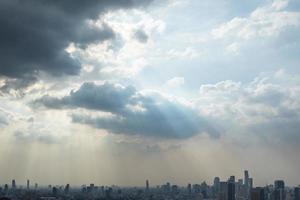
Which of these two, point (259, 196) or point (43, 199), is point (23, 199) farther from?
point (259, 196)

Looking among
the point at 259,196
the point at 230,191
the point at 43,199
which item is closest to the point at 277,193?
the point at 230,191

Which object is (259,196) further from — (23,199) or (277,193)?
(23,199)

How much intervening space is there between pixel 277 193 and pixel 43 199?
98.8 metres

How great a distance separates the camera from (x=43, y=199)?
190 meters

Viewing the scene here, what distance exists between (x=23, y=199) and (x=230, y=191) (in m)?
86.6

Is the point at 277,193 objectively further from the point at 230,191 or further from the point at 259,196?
the point at 259,196

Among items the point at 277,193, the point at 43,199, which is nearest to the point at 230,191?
the point at 277,193

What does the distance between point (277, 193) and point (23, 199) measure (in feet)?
353

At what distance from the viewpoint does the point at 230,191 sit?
193500 millimetres

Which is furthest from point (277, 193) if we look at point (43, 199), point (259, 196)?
point (43, 199)

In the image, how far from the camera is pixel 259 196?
16725 cm

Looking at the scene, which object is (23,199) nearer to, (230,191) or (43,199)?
(43,199)

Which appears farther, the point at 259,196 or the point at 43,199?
the point at 43,199

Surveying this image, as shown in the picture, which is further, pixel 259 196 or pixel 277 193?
pixel 277 193
